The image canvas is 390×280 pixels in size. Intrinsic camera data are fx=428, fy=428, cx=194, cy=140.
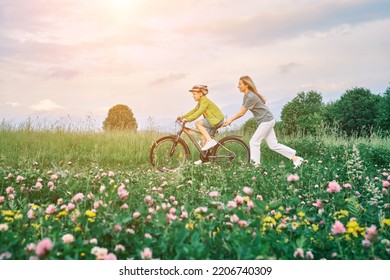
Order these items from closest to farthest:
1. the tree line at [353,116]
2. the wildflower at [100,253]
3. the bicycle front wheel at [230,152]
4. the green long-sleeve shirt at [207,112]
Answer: the wildflower at [100,253] → the green long-sleeve shirt at [207,112] → the bicycle front wheel at [230,152] → the tree line at [353,116]

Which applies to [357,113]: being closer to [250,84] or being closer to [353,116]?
[353,116]

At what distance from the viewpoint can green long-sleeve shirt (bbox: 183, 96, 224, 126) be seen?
703cm

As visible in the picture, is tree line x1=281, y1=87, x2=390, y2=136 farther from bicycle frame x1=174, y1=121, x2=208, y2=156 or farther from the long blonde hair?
bicycle frame x1=174, y1=121, x2=208, y2=156

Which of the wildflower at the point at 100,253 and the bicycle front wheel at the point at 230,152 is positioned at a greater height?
the bicycle front wheel at the point at 230,152

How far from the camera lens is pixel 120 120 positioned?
754 cm

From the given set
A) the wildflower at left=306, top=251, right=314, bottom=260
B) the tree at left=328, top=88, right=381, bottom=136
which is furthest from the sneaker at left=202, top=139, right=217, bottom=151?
the wildflower at left=306, top=251, right=314, bottom=260

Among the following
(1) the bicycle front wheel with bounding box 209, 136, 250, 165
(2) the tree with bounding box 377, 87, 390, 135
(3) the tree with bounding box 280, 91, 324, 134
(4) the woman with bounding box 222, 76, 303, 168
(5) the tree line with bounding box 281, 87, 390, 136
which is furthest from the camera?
(3) the tree with bounding box 280, 91, 324, 134

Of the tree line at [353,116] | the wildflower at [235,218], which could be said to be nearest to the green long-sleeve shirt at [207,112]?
the tree line at [353,116]

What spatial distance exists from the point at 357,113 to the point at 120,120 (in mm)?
6509

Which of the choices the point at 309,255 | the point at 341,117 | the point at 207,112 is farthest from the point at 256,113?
the point at 341,117

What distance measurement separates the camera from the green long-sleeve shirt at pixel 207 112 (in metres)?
7.03

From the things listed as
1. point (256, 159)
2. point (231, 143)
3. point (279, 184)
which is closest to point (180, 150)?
point (231, 143)

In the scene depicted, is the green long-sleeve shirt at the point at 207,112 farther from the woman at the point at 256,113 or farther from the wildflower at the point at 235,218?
the wildflower at the point at 235,218

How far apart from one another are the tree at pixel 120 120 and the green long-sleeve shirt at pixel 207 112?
1092 millimetres
